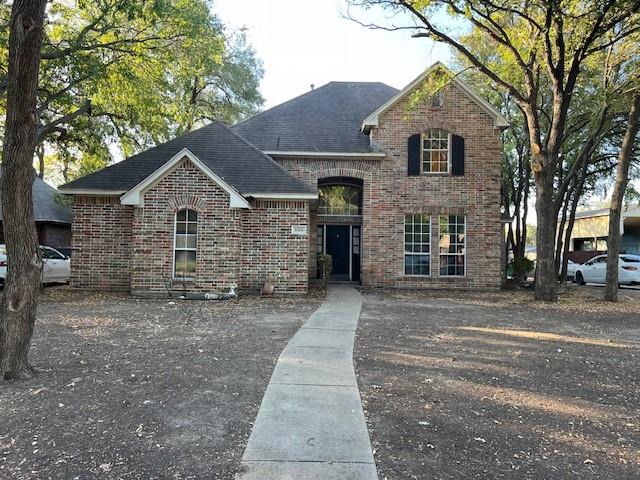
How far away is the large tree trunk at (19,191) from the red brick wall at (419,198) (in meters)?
11.7

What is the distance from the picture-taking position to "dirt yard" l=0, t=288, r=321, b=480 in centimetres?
325

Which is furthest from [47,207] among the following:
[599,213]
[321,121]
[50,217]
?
[599,213]

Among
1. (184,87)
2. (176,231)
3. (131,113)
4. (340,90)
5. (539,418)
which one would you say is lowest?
(539,418)

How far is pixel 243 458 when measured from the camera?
130 inches

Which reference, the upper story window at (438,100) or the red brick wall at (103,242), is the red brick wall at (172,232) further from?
the upper story window at (438,100)

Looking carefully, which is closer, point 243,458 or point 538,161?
point 243,458

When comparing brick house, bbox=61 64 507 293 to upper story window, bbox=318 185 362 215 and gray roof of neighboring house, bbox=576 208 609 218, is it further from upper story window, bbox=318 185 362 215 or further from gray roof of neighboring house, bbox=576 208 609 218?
gray roof of neighboring house, bbox=576 208 609 218

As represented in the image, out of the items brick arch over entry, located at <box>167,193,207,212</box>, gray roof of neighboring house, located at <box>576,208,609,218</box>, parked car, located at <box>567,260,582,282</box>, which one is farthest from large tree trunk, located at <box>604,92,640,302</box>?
gray roof of neighboring house, located at <box>576,208,609,218</box>

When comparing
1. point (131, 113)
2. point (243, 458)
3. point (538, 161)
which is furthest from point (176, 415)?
point (131, 113)

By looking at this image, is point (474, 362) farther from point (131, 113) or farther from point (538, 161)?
point (131, 113)

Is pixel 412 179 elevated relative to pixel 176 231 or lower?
elevated

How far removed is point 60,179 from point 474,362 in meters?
52.5

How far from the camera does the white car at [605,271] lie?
21359 millimetres

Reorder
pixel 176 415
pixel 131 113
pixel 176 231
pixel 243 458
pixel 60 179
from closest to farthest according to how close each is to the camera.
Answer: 1. pixel 243 458
2. pixel 176 415
3. pixel 176 231
4. pixel 131 113
5. pixel 60 179
